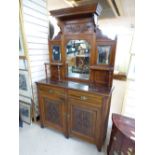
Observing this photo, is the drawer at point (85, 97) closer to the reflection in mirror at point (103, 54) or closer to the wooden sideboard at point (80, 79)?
the wooden sideboard at point (80, 79)

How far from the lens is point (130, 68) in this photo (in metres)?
1.50

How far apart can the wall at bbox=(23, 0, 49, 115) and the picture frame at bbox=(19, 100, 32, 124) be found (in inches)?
7.0

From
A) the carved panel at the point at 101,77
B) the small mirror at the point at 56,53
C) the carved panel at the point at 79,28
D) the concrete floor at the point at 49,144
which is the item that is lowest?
the concrete floor at the point at 49,144

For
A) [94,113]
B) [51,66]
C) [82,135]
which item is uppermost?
[51,66]

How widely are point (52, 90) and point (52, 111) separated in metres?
0.37

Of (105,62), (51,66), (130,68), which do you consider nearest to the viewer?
(130,68)

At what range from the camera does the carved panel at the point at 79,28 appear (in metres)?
Result: 1.70

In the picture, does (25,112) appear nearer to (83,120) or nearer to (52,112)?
(52,112)

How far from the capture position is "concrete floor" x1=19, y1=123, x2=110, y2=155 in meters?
1.72

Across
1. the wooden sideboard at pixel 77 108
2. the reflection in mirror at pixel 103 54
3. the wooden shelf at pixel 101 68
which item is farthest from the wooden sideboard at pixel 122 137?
the reflection in mirror at pixel 103 54
